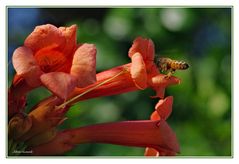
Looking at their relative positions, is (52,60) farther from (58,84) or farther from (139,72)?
(139,72)

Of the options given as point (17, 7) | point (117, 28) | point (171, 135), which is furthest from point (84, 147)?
point (17, 7)

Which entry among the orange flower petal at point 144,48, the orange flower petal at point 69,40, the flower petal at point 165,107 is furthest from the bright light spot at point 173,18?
the orange flower petal at point 69,40

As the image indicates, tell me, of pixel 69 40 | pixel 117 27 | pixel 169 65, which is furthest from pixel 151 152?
pixel 69 40

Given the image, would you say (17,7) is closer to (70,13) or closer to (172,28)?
(70,13)

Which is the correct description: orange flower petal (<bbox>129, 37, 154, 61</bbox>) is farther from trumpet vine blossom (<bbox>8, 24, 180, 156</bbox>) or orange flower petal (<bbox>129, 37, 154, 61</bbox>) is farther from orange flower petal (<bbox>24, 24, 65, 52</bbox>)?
orange flower petal (<bbox>24, 24, 65, 52</bbox>)

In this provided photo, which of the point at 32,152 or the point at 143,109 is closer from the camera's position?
the point at 32,152

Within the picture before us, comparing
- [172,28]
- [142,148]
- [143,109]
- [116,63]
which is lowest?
[142,148]

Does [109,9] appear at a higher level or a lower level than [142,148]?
higher
